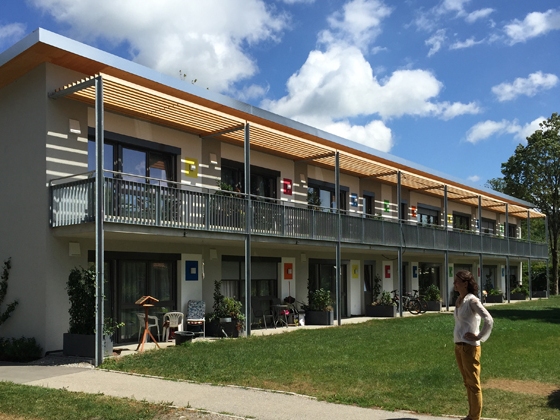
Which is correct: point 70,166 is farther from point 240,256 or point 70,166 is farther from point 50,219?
point 240,256

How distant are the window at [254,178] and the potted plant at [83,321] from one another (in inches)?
271

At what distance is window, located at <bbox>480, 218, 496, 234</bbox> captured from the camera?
40.9 m

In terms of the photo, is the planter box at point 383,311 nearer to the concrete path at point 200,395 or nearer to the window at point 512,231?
the concrete path at point 200,395

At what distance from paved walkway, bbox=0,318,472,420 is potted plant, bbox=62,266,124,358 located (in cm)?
60

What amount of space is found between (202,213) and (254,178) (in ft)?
18.3

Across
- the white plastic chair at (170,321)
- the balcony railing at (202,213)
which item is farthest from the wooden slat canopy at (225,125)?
the white plastic chair at (170,321)

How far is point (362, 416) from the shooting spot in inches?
312

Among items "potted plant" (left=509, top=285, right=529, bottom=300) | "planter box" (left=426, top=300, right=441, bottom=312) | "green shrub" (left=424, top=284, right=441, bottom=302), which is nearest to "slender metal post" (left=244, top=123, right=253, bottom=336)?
"planter box" (left=426, top=300, right=441, bottom=312)

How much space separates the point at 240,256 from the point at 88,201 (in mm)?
7419

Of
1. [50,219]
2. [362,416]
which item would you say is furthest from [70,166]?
[362,416]

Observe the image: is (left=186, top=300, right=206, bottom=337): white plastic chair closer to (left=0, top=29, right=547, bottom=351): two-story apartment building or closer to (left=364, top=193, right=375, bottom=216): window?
(left=0, top=29, right=547, bottom=351): two-story apartment building

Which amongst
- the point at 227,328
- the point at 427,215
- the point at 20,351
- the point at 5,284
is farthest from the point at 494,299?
the point at 20,351

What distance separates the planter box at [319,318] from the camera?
21.2 m

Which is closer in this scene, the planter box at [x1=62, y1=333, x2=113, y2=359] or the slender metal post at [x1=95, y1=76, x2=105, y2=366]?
the slender metal post at [x1=95, y1=76, x2=105, y2=366]
